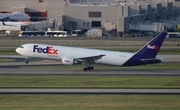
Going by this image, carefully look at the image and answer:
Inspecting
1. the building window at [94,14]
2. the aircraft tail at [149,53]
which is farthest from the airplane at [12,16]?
the aircraft tail at [149,53]

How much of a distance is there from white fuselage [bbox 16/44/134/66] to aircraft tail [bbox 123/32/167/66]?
92 cm

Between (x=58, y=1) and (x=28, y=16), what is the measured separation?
10834 millimetres

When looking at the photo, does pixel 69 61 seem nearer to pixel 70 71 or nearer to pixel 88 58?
pixel 70 71

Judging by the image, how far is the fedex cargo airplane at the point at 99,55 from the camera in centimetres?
6688

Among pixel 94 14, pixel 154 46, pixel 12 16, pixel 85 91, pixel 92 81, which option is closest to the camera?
pixel 85 91

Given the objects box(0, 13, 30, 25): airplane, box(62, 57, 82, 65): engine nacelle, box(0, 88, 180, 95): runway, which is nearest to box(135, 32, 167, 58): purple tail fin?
box(62, 57, 82, 65): engine nacelle

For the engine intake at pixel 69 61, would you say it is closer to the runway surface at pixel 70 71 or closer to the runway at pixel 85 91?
the runway surface at pixel 70 71

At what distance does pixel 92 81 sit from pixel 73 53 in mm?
11324

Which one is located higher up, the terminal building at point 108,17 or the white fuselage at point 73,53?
the terminal building at point 108,17
